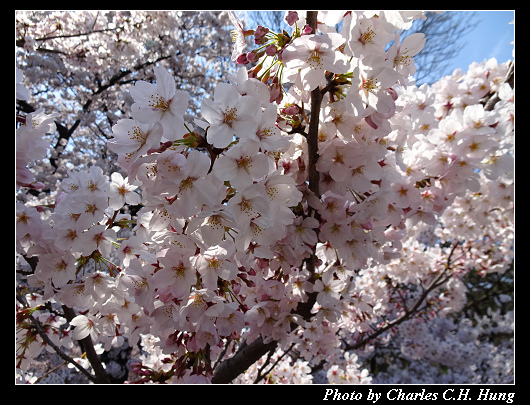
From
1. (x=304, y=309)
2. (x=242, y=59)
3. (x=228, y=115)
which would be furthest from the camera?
(x=304, y=309)

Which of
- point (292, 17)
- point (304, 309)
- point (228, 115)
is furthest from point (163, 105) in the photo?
point (304, 309)

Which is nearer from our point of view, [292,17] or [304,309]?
[292,17]

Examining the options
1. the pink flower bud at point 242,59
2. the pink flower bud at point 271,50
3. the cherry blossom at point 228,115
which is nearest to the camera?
the cherry blossom at point 228,115

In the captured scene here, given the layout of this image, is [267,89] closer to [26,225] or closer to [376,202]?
[376,202]

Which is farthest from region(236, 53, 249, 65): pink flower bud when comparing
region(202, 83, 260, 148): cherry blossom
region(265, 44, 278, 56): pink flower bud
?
region(202, 83, 260, 148): cherry blossom

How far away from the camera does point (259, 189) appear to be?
1023 millimetres

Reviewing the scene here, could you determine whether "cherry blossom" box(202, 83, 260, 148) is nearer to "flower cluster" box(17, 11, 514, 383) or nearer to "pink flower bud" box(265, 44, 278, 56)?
"flower cluster" box(17, 11, 514, 383)

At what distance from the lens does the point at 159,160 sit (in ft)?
3.11

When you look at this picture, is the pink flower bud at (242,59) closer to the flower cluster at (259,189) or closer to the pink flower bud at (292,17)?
the flower cluster at (259,189)

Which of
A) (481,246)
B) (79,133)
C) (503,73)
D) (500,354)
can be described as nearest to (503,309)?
(500,354)

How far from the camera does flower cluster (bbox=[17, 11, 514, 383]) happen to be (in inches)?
39.9

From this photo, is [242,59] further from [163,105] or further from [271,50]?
[163,105]

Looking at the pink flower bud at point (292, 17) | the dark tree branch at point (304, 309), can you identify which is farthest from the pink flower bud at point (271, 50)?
the dark tree branch at point (304, 309)

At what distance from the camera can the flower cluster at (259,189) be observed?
1.01 metres
